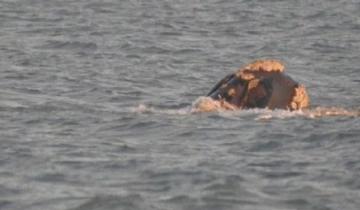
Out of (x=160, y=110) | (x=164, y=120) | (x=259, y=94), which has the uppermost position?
(x=259, y=94)

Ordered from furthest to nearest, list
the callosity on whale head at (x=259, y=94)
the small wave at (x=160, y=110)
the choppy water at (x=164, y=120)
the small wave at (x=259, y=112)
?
the small wave at (x=160, y=110), the callosity on whale head at (x=259, y=94), the small wave at (x=259, y=112), the choppy water at (x=164, y=120)

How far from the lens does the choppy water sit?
15.4 meters

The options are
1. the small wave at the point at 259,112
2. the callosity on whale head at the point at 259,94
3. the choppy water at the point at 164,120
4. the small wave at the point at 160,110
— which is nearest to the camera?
the choppy water at the point at 164,120

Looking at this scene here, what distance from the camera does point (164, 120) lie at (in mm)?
21656

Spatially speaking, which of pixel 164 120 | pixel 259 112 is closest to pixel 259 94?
pixel 259 112

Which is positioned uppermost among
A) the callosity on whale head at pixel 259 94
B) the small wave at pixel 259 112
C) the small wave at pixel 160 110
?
the callosity on whale head at pixel 259 94

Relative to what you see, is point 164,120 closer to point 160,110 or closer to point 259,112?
point 160,110

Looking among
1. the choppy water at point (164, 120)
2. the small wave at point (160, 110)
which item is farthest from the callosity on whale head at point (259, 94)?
the small wave at point (160, 110)

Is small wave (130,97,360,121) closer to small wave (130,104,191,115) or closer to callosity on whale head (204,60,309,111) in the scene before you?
small wave (130,104,191,115)

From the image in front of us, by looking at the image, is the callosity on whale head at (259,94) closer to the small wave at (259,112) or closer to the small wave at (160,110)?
the small wave at (259,112)

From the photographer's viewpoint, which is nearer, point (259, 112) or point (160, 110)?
point (259, 112)

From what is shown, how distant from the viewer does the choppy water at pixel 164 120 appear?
50.5ft

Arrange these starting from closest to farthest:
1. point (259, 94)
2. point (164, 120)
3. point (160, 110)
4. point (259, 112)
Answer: point (164, 120) → point (259, 112) → point (259, 94) → point (160, 110)

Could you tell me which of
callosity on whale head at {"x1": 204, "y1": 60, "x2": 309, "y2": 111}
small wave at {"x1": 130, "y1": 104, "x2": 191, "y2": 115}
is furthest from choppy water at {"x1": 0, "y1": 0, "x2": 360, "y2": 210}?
callosity on whale head at {"x1": 204, "y1": 60, "x2": 309, "y2": 111}
